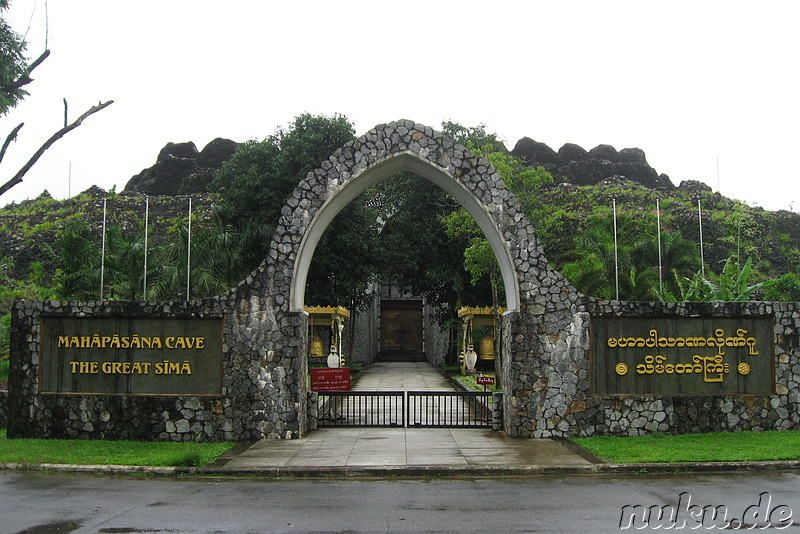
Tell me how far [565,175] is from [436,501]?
2269 inches

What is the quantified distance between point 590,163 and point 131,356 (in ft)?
188

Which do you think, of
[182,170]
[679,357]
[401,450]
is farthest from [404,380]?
[182,170]

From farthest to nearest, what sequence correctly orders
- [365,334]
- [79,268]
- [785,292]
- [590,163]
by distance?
[590,163] < [365,334] < [785,292] < [79,268]

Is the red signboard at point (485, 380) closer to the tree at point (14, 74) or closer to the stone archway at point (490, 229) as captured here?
the stone archway at point (490, 229)

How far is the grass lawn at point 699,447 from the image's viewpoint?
34.0 ft

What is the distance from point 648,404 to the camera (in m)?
12.9

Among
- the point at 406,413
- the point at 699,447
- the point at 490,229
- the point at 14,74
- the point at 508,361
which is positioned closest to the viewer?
the point at 699,447

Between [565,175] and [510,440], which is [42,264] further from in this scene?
[565,175]

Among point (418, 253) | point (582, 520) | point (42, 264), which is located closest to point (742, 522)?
point (582, 520)

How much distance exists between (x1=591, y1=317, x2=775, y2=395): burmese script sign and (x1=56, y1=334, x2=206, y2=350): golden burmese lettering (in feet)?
23.3

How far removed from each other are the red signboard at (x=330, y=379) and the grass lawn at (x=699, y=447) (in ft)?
18.0

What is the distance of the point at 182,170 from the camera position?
219 ft

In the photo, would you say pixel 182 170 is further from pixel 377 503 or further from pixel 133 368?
pixel 377 503

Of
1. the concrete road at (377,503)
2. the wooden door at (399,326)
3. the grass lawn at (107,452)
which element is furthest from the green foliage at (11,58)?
the wooden door at (399,326)
